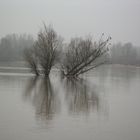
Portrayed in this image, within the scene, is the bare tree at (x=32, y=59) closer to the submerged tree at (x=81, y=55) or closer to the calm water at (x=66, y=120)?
the submerged tree at (x=81, y=55)

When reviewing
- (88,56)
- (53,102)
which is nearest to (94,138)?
(53,102)

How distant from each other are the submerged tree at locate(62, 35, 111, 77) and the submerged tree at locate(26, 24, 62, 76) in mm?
2119

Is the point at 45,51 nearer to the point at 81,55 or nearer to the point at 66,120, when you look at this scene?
the point at 81,55

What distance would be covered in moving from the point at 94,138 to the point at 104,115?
3.61 m

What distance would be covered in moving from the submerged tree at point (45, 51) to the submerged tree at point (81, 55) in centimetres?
212

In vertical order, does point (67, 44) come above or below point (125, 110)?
above

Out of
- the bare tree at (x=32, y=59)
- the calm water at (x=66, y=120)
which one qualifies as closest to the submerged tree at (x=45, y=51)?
the bare tree at (x=32, y=59)

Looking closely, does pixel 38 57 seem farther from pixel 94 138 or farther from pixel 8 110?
pixel 94 138

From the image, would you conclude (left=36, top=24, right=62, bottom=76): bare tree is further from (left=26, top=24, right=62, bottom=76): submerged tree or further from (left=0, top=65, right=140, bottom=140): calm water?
(left=0, top=65, right=140, bottom=140): calm water

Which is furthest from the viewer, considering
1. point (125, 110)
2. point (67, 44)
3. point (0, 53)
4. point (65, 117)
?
point (0, 53)

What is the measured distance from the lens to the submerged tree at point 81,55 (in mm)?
35906

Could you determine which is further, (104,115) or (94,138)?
(104,115)

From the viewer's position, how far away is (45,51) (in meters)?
35.0

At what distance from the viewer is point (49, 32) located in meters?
35.7
